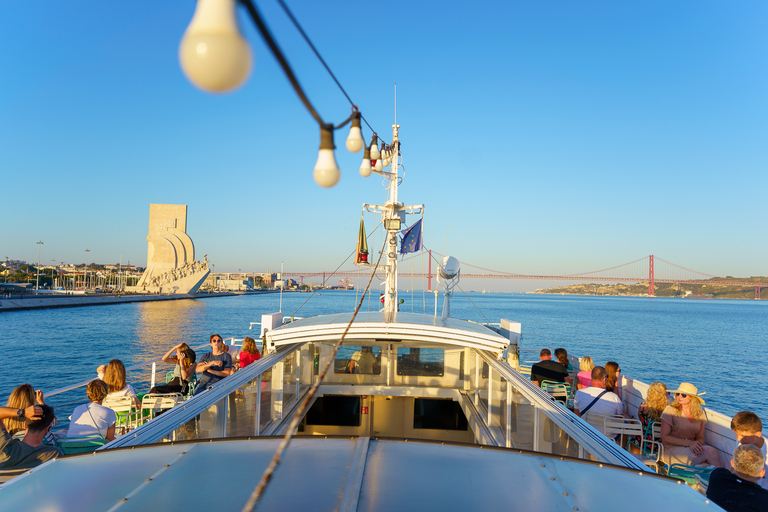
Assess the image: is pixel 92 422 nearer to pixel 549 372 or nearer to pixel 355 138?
pixel 355 138

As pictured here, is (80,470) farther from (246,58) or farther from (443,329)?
(443,329)

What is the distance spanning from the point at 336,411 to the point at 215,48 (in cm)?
735

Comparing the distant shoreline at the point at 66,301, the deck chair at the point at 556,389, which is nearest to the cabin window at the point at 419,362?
the deck chair at the point at 556,389

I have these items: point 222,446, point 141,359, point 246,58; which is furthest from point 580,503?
point 141,359

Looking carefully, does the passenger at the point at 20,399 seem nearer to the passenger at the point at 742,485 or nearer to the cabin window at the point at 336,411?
the cabin window at the point at 336,411

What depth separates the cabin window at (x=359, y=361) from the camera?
24.9ft

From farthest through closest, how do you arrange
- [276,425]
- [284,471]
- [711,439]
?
[711,439] < [276,425] < [284,471]

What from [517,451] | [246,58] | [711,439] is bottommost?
[711,439]

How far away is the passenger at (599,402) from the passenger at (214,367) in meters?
4.68

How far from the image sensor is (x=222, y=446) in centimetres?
234

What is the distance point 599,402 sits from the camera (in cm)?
546

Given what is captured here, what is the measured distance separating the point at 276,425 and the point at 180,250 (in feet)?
370

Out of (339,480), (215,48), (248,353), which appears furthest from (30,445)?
(215,48)

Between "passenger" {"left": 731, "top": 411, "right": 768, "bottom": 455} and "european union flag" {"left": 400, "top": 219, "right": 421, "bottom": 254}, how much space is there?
7.35 m
